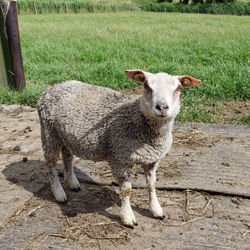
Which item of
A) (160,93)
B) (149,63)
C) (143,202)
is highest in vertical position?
(160,93)

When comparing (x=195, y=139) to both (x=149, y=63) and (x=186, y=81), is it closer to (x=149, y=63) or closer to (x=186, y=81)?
(x=186, y=81)

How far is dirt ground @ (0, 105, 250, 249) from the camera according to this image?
246 centimetres

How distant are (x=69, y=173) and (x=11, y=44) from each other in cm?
357

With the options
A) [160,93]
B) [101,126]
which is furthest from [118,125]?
[160,93]

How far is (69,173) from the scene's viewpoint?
3205 mm

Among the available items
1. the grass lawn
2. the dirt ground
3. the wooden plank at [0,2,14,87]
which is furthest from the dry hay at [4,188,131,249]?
the wooden plank at [0,2,14,87]

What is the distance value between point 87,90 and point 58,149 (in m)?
0.62

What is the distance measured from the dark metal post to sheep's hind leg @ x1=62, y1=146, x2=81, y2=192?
3.30 meters

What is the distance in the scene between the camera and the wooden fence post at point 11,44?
5.61m

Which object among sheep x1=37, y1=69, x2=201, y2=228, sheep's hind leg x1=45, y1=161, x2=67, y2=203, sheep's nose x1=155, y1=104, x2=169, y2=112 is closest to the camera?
sheep's nose x1=155, y1=104, x2=169, y2=112

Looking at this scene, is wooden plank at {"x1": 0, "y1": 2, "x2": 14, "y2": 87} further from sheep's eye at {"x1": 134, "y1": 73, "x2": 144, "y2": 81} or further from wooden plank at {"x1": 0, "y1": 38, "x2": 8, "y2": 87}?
sheep's eye at {"x1": 134, "y1": 73, "x2": 144, "y2": 81}

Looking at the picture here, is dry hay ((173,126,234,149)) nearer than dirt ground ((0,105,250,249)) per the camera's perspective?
No

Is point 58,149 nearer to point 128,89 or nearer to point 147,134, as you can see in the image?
point 147,134

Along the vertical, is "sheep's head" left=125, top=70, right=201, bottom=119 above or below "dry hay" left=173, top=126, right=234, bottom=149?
above
